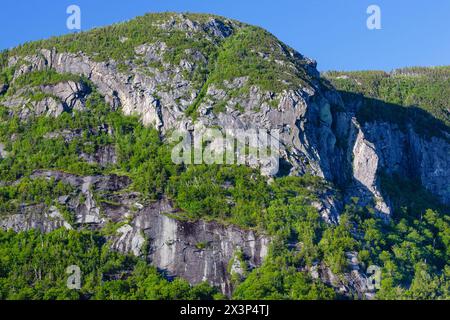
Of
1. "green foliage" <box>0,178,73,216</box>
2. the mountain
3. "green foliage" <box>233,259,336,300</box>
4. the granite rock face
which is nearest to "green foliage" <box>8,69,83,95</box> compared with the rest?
the mountain

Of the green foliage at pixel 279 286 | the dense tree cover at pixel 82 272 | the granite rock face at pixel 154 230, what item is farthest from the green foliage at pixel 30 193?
the green foliage at pixel 279 286

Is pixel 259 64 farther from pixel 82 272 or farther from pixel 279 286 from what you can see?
pixel 82 272

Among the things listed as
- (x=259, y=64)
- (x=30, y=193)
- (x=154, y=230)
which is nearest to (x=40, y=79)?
(x=30, y=193)

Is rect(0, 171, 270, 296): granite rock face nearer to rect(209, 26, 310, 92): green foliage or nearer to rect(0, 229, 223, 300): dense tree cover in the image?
rect(0, 229, 223, 300): dense tree cover

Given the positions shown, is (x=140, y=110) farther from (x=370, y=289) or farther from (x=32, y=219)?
(x=370, y=289)

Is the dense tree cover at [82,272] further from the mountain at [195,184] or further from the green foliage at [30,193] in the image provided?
the green foliage at [30,193]
